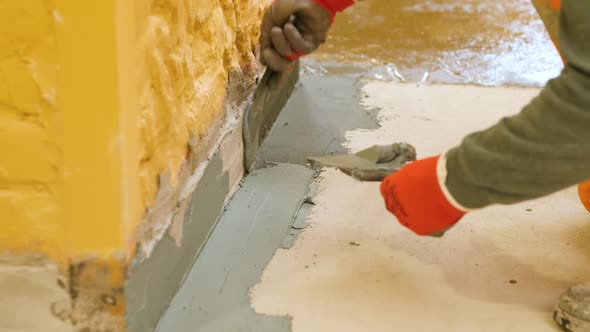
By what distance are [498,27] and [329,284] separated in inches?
77.9

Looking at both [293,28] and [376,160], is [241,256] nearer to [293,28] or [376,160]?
[376,160]

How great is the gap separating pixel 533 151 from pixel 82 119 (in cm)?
68

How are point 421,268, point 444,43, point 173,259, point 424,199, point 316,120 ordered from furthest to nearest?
point 444,43 → point 316,120 → point 421,268 → point 173,259 → point 424,199

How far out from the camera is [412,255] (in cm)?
149

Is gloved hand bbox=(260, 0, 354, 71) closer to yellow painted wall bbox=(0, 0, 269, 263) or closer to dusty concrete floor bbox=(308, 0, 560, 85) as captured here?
yellow painted wall bbox=(0, 0, 269, 263)

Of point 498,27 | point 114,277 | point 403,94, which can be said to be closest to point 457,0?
point 498,27

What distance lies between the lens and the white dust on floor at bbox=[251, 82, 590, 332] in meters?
1.30

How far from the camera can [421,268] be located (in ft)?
4.74

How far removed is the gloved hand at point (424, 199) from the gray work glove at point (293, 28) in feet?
1.54

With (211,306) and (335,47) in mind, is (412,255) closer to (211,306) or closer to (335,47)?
(211,306)

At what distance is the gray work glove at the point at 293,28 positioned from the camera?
154 cm

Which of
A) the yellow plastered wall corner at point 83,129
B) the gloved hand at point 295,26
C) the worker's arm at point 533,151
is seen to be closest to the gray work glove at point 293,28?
the gloved hand at point 295,26

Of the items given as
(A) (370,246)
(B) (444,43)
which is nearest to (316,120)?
(A) (370,246)

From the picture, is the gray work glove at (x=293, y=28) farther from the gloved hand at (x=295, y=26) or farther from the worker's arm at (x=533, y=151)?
the worker's arm at (x=533, y=151)
